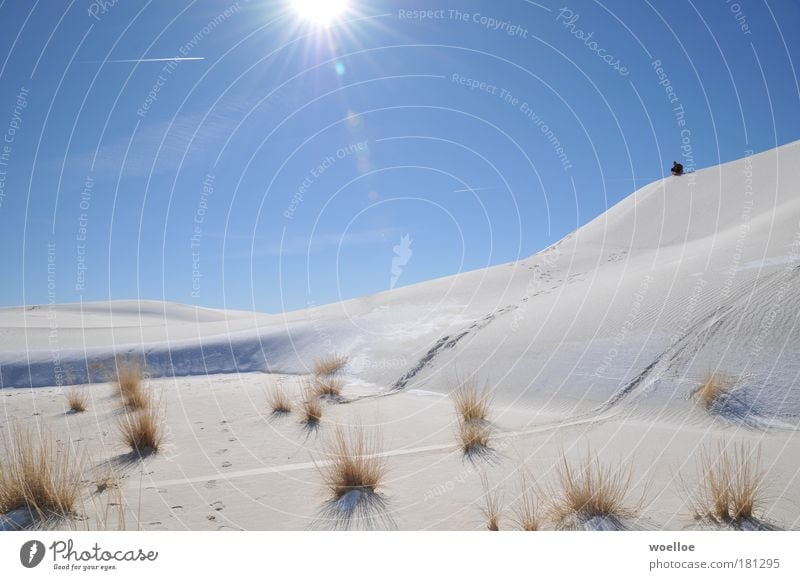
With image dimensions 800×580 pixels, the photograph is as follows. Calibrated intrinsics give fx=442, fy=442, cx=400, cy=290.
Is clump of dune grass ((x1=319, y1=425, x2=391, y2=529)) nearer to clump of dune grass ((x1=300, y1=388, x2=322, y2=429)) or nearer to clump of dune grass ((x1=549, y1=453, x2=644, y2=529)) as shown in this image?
clump of dune grass ((x1=549, y1=453, x2=644, y2=529))

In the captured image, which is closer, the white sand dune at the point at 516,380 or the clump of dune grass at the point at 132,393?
the white sand dune at the point at 516,380

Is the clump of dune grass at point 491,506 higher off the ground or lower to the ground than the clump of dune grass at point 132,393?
lower

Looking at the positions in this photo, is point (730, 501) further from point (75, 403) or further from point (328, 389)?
point (75, 403)

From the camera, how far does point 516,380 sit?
586cm

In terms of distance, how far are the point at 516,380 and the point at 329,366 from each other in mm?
3949

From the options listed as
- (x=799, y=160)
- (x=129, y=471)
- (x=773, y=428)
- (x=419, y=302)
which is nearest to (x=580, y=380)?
(x=773, y=428)

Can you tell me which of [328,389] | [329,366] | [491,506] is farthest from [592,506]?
[329,366]

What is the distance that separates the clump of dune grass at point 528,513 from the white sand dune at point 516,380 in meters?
0.27

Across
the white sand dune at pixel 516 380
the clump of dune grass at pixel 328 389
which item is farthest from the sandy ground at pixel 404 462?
the clump of dune grass at pixel 328 389

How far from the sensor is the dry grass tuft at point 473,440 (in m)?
3.94

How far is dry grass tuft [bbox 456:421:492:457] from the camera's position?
3939mm

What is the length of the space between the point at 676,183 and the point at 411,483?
1979 centimetres

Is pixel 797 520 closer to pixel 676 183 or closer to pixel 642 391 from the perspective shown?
pixel 642 391

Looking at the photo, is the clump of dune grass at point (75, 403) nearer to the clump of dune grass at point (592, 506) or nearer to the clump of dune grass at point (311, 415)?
the clump of dune grass at point (311, 415)
